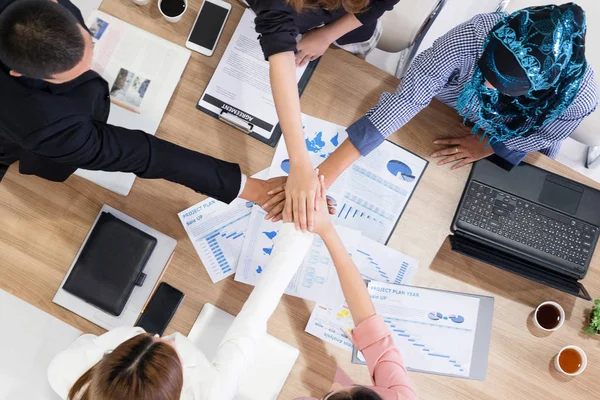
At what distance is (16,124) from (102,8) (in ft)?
1.67

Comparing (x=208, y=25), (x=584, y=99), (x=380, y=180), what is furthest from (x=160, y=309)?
(x=584, y=99)

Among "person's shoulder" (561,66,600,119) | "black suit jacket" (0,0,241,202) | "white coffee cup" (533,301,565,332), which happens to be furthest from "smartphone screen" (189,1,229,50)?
"white coffee cup" (533,301,565,332)

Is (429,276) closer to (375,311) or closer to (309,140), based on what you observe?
(375,311)

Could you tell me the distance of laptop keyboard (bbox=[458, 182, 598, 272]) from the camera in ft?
4.44

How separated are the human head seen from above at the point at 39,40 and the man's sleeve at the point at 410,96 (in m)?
0.69

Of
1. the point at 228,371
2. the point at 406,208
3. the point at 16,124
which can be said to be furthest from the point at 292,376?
the point at 16,124

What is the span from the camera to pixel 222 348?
3.94 feet

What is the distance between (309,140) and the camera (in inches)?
56.1

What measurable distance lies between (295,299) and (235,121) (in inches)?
19.8

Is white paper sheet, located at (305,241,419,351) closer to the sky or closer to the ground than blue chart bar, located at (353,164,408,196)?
closer to the ground

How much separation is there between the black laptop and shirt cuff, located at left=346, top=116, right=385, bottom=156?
0.91ft

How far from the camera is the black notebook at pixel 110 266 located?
130 centimetres

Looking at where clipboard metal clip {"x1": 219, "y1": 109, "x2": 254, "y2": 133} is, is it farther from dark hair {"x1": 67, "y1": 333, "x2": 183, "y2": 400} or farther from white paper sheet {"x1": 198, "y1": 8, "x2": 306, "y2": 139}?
dark hair {"x1": 67, "y1": 333, "x2": 183, "y2": 400}

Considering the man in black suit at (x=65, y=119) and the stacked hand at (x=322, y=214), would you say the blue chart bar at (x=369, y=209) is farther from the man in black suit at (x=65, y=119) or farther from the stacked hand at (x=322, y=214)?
the man in black suit at (x=65, y=119)
